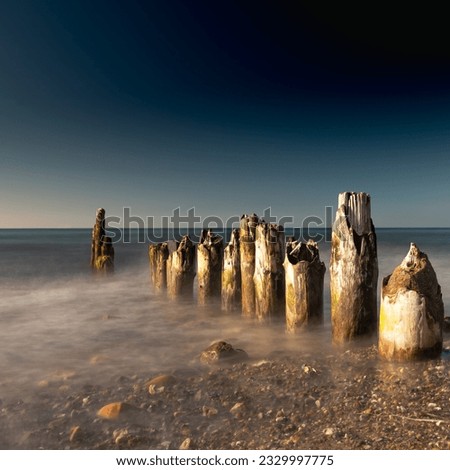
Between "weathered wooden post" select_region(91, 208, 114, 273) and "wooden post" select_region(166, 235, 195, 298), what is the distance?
21.0 ft

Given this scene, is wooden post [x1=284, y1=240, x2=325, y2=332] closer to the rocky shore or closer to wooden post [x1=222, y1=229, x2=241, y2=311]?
the rocky shore

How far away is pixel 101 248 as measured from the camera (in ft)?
54.3

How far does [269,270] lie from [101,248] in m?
10.9

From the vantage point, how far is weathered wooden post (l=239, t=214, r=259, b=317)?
7.82m

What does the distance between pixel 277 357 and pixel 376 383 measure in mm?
1544

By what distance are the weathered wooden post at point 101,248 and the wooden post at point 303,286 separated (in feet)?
35.6

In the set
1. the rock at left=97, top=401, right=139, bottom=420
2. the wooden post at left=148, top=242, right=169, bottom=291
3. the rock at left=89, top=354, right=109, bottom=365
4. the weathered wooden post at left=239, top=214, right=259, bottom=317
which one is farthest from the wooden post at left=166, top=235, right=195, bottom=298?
the rock at left=97, top=401, right=139, bottom=420

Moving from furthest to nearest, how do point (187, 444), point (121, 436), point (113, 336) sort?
point (113, 336) → point (121, 436) → point (187, 444)

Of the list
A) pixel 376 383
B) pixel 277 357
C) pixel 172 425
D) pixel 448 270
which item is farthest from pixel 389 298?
pixel 448 270

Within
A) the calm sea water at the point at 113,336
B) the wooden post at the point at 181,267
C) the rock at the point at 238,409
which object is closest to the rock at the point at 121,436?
the rock at the point at 238,409

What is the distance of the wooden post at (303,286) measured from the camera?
6430mm

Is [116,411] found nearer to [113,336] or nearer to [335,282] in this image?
[335,282]

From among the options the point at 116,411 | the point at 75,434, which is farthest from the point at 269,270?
the point at 75,434
